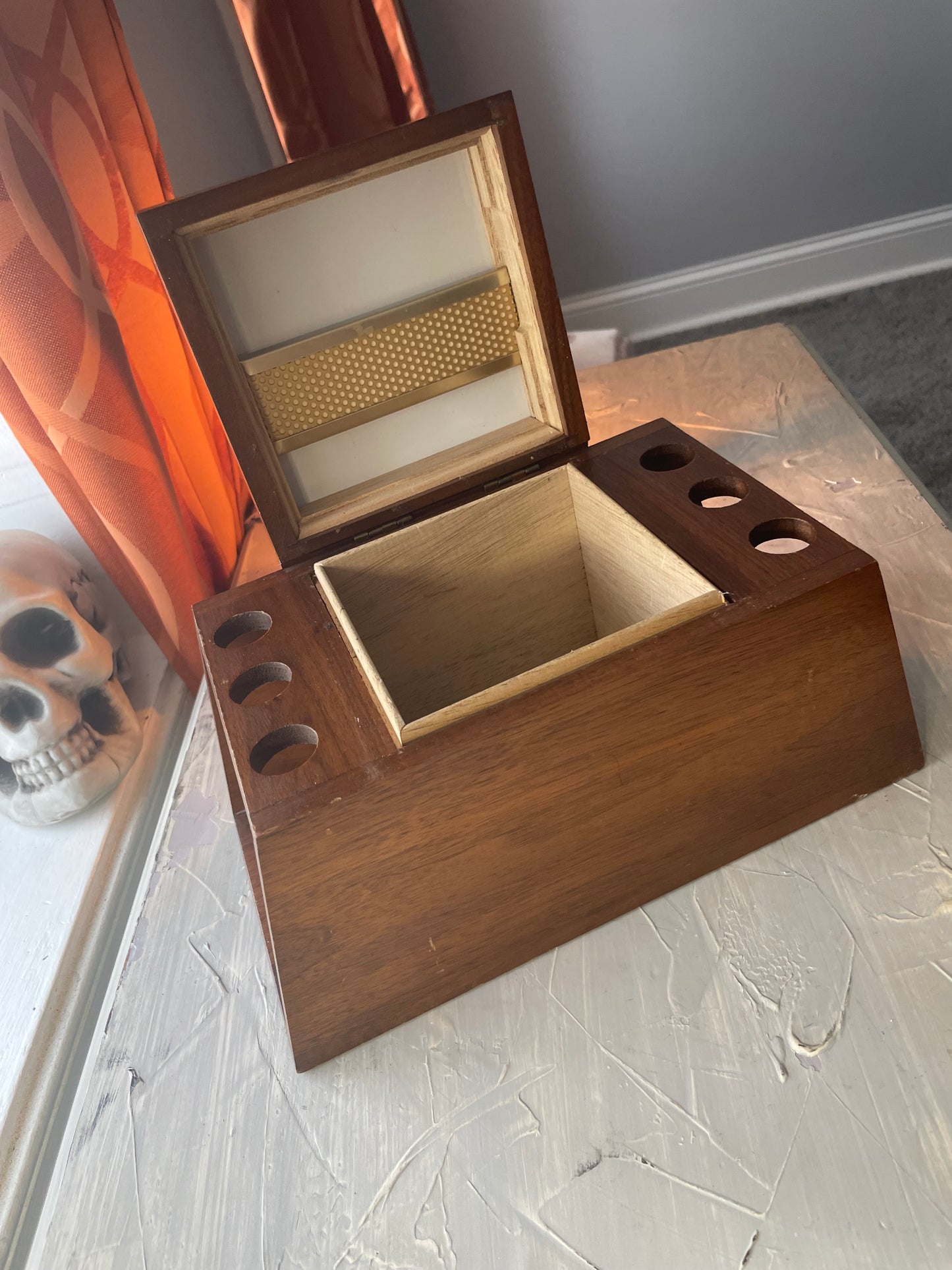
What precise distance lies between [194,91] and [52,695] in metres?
1.10

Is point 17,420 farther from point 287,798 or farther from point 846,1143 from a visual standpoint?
point 846,1143

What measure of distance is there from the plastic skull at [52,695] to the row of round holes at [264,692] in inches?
9.8

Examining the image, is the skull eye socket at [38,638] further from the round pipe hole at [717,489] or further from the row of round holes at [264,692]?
the round pipe hole at [717,489]

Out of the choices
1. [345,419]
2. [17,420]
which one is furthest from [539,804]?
[17,420]

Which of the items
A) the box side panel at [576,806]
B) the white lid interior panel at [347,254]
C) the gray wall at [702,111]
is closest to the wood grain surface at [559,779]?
the box side panel at [576,806]

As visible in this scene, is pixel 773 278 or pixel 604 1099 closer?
pixel 604 1099

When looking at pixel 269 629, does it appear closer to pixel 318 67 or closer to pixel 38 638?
pixel 38 638

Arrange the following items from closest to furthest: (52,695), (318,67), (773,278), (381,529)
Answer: (381,529)
(52,695)
(318,67)
(773,278)

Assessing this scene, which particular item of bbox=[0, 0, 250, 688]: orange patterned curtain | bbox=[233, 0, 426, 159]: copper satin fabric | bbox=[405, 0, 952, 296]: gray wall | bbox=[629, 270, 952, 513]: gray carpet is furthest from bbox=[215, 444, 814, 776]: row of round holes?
bbox=[405, 0, 952, 296]: gray wall

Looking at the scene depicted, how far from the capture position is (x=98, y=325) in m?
0.96

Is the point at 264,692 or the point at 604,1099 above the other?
the point at 264,692

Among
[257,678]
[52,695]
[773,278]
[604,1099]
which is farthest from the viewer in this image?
[773,278]

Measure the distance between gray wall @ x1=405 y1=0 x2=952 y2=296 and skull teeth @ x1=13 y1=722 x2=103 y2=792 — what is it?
63.5 inches

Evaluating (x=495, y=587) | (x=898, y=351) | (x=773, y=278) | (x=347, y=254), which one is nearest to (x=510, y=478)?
(x=495, y=587)
